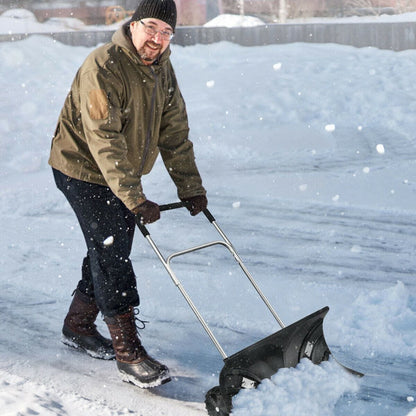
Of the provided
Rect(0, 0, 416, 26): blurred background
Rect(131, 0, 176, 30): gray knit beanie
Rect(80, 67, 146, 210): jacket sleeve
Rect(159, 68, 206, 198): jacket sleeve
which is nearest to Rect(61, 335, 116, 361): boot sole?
Rect(159, 68, 206, 198): jacket sleeve

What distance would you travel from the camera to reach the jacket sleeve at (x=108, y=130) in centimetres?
303

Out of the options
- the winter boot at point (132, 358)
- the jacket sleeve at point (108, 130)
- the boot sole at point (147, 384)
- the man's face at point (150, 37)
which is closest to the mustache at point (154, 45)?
the man's face at point (150, 37)

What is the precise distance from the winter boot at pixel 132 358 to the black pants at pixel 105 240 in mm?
64

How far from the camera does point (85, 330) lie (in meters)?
3.85

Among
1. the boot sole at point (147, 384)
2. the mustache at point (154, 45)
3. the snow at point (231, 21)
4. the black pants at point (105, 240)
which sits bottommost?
the boot sole at point (147, 384)

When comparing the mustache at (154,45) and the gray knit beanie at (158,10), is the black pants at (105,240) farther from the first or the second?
the gray knit beanie at (158,10)

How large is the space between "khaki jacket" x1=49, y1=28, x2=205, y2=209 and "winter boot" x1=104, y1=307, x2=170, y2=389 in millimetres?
670

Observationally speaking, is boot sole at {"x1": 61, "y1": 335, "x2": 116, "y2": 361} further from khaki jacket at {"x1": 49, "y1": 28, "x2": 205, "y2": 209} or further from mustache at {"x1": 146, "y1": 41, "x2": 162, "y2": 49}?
mustache at {"x1": 146, "y1": 41, "x2": 162, "y2": 49}

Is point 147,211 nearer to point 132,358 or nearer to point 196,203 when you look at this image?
point 196,203

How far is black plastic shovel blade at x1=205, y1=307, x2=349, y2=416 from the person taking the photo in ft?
9.65

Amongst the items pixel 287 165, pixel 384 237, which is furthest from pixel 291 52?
pixel 384 237

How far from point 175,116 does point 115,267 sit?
82 cm

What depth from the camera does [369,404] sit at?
332 centimetres

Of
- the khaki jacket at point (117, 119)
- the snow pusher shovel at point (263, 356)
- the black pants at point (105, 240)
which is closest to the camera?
the snow pusher shovel at point (263, 356)
